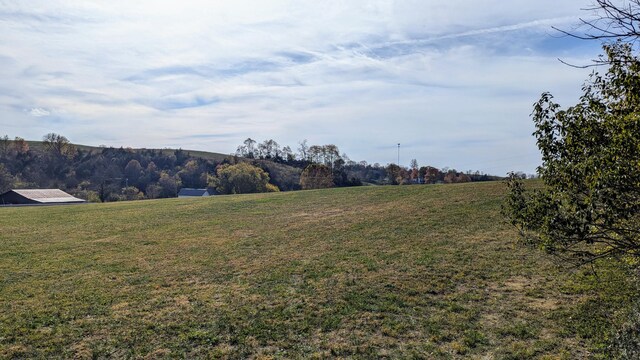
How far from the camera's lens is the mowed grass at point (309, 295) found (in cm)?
758

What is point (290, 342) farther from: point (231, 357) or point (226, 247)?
point (226, 247)

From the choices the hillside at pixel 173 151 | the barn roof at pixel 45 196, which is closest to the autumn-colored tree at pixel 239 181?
the barn roof at pixel 45 196

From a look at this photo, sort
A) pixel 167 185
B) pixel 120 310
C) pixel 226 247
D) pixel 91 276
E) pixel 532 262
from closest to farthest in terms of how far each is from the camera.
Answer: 1. pixel 120 310
2. pixel 532 262
3. pixel 91 276
4. pixel 226 247
5. pixel 167 185

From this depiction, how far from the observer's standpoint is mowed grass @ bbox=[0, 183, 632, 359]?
7.58m

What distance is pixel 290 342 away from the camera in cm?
777

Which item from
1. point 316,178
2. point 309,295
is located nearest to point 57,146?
point 316,178

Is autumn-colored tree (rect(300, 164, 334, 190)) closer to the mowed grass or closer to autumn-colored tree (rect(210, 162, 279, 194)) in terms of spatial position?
autumn-colored tree (rect(210, 162, 279, 194))

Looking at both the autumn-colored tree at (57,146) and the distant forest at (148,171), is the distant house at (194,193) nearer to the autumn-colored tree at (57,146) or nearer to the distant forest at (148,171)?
the distant forest at (148,171)

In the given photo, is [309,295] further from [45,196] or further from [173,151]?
[173,151]

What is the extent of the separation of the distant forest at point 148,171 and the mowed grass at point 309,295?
222ft

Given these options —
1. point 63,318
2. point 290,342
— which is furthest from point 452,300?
point 63,318

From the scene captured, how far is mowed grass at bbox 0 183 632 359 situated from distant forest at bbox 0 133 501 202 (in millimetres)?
67557

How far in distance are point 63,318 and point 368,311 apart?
732cm

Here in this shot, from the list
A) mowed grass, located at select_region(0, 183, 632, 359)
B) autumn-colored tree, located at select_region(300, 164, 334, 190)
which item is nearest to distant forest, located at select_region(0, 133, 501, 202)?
autumn-colored tree, located at select_region(300, 164, 334, 190)
